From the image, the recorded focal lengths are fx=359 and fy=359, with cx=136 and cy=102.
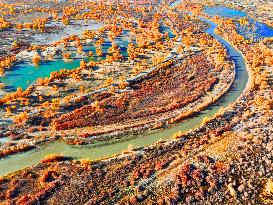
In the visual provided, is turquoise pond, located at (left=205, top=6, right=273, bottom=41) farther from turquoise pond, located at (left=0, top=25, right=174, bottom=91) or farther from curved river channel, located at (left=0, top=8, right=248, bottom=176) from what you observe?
curved river channel, located at (left=0, top=8, right=248, bottom=176)

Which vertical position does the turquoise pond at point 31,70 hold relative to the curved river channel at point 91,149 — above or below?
above

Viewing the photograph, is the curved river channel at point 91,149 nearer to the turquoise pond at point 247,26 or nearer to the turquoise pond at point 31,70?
the turquoise pond at point 31,70

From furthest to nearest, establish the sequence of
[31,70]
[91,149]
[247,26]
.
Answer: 1. [247,26]
2. [31,70]
3. [91,149]

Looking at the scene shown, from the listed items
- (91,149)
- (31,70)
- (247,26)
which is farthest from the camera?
(247,26)

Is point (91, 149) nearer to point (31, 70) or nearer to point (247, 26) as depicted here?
point (31, 70)

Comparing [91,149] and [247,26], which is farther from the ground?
[247,26]

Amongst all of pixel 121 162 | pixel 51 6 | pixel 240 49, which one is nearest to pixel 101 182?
pixel 121 162

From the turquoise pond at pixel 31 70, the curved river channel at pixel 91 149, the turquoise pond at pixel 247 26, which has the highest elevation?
the turquoise pond at pixel 247 26

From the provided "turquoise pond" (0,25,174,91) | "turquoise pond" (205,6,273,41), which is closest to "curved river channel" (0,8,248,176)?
"turquoise pond" (0,25,174,91)

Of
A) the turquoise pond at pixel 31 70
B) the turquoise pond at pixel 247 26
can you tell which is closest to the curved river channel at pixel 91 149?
the turquoise pond at pixel 31 70

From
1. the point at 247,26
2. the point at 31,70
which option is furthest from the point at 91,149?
the point at 247,26
